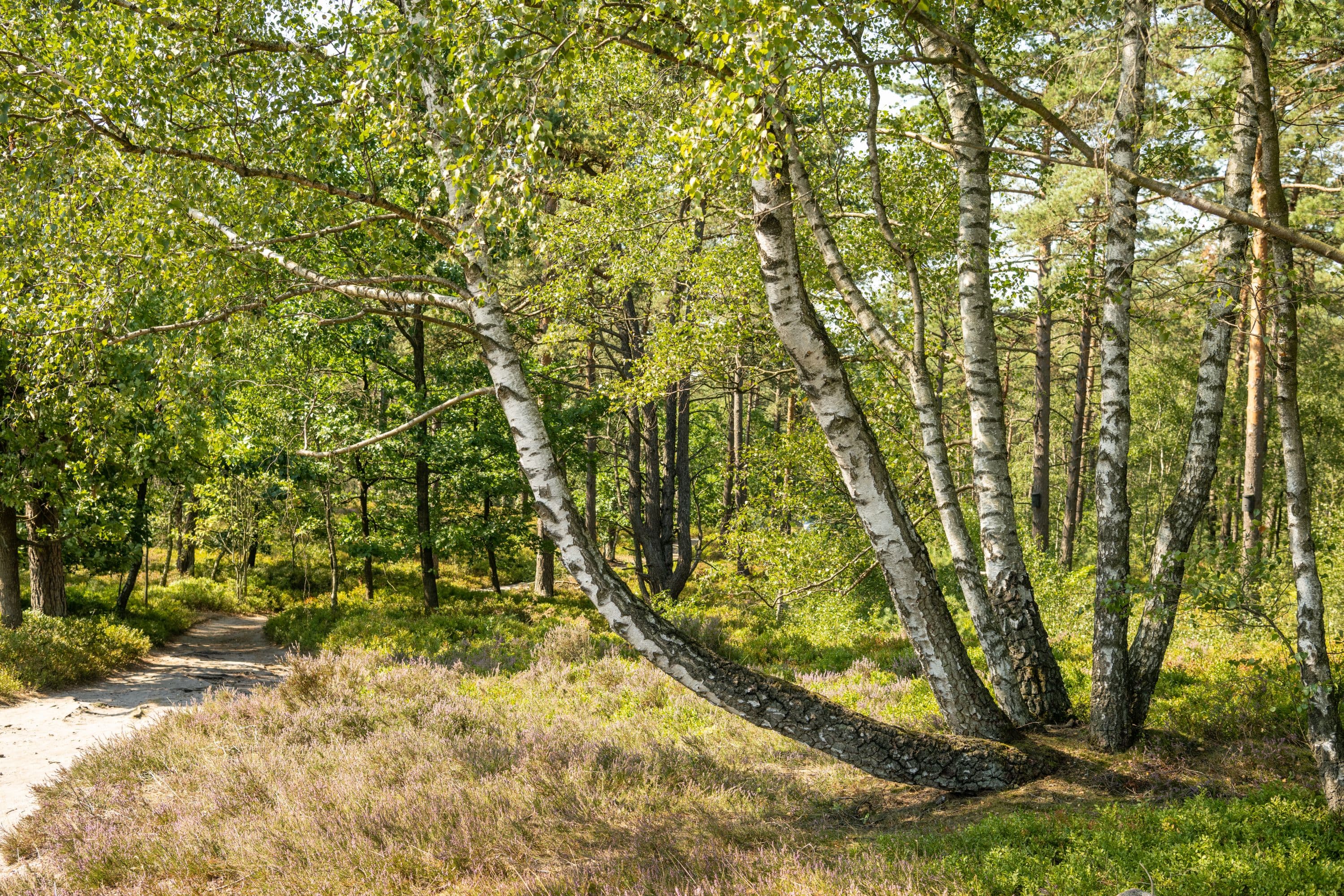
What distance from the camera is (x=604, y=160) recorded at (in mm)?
15336

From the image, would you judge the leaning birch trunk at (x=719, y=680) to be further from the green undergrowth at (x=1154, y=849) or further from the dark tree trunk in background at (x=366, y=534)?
the dark tree trunk in background at (x=366, y=534)

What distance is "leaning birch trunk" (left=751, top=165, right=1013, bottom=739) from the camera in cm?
455

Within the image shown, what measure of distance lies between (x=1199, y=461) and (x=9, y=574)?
16.7 metres

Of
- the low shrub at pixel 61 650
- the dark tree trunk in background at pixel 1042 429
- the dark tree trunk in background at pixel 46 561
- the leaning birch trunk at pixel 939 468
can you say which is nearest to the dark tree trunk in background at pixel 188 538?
the dark tree trunk in background at pixel 46 561

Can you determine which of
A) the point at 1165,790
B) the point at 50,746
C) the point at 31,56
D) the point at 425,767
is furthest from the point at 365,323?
the point at 1165,790

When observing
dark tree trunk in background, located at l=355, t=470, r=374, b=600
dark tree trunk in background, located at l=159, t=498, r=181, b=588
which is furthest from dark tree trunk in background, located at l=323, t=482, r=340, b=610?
dark tree trunk in background, located at l=159, t=498, r=181, b=588

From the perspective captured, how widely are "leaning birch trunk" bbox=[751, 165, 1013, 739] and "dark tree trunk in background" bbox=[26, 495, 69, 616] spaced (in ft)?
46.3

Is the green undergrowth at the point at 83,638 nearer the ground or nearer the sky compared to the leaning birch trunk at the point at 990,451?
nearer the ground

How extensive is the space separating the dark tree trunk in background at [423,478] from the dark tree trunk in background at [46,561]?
20.3 feet

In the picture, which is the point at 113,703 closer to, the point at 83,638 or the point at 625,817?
the point at 83,638

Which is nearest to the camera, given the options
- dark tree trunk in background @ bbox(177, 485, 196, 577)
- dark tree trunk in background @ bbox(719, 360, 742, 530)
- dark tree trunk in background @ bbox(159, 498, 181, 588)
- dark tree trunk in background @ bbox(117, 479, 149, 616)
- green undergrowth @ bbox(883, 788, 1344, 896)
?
green undergrowth @ bbox(883, 788, 1344, 896)

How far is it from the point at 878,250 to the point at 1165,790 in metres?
6.59

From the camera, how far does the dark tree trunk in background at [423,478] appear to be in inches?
632

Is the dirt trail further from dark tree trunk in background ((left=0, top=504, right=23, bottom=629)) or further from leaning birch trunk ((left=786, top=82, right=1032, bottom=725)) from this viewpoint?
leaning birch trunk ((left=786, top=82, right=1032, bottom=725))
